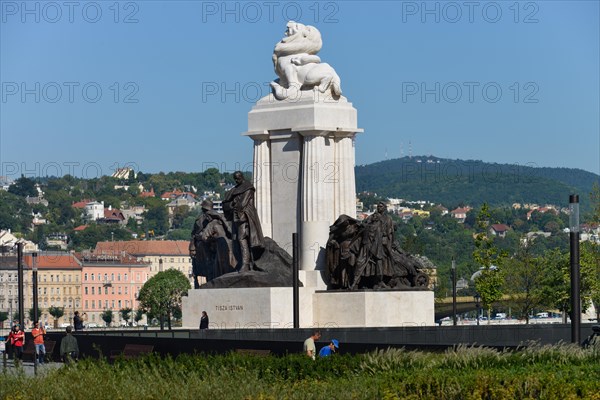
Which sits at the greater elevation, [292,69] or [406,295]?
[292,69]

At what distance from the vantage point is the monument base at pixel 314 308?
4525 centimetres

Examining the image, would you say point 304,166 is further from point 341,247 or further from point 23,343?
point 23,343

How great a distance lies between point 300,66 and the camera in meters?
48.1

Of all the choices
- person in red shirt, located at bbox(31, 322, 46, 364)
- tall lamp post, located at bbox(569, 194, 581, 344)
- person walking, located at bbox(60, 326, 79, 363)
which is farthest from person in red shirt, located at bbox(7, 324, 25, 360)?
tall lamp post, located at bbox(569, 194, 581, 344)

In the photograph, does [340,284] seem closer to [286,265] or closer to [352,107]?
[286,265]

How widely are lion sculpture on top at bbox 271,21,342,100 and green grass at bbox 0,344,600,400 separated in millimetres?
17486

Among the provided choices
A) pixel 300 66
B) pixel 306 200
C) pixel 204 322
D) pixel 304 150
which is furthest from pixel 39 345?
pixel 300 66

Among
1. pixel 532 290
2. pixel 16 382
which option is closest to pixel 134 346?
pixel 16 382

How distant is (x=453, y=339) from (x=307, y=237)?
5661 mm

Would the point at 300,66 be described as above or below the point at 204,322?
above

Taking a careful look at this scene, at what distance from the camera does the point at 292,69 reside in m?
47.9

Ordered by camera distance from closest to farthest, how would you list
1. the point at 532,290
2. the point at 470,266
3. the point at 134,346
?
1. the point at 134,346
2. the point at 532,290
3. the point at 470,266

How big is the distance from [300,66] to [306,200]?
146 inches

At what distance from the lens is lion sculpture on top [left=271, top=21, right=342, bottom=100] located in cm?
4759
